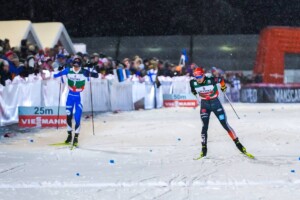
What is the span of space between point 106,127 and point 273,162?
8.23 meters

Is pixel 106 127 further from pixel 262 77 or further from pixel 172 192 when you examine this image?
pixel 262 77

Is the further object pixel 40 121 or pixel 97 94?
pixel 97 94

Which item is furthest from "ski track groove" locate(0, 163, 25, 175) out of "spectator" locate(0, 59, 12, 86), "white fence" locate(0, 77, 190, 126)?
"spectator" locate(0, 59, 12, 86)

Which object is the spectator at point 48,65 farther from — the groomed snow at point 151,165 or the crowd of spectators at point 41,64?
the groomed snow at point 151,165

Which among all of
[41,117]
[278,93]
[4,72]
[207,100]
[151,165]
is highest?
[4,72]

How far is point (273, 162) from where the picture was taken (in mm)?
11695

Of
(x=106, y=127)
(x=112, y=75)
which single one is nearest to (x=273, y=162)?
(x=106, y=127)

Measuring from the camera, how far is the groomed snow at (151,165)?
8.71 metres

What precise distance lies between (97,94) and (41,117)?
23.6 ft

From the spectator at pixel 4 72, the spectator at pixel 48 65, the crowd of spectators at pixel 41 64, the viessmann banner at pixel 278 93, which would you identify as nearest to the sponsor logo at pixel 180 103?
the crowd of spectators at pixel 41 64

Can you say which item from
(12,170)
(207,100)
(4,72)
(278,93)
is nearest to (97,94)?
(4,72)

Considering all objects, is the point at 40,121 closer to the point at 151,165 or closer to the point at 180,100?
the point at 151,165

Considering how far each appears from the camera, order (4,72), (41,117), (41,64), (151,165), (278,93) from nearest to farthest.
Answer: (151,165) < (41,117) < (4,72) < (41,64) < (278,93)

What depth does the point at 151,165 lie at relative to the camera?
1136cm
